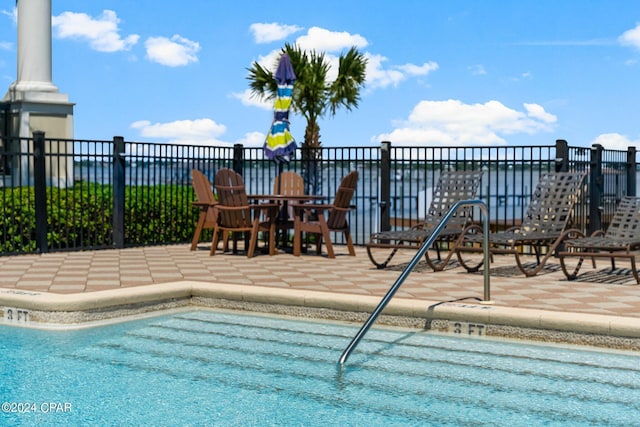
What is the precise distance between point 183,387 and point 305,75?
63.4 feet

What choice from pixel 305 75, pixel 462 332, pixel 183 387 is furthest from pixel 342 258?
pixel 305 75

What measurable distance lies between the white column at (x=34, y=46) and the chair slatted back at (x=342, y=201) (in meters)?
8.37

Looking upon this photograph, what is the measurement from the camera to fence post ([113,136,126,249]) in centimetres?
1262

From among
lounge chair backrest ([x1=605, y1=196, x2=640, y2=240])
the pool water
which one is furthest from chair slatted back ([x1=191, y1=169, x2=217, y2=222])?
lounge chair backrest ([x1=605, y1=196, x2=640, y2=240])

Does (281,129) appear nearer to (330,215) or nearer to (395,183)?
(330,215)

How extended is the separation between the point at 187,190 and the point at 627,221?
7482 mm

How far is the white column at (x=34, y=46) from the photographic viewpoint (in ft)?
53.4

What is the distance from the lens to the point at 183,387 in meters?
5.02

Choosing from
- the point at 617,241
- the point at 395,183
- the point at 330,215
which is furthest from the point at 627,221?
the point at 395,183

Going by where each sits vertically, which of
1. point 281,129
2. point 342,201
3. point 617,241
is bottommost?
point 617,241

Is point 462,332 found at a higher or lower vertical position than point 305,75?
lower

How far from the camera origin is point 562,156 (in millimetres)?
11781

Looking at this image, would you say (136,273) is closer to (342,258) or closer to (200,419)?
(342,258)

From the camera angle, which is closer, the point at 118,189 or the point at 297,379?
the point at 297,379
